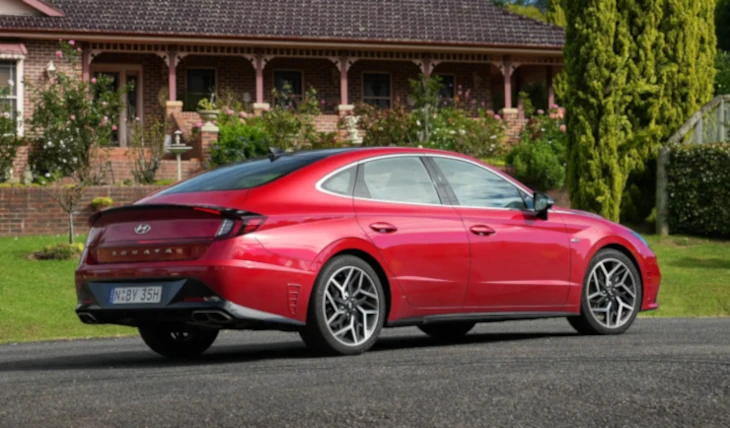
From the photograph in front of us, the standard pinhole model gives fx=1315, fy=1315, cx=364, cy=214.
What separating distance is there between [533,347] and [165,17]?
86.6ft

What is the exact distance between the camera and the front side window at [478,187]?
9789 mm

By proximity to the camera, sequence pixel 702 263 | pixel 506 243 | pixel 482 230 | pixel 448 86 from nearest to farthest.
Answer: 1. pixel 482 230
2. pixel 506 243
3. pixel 702 263
4. pixel 448 86

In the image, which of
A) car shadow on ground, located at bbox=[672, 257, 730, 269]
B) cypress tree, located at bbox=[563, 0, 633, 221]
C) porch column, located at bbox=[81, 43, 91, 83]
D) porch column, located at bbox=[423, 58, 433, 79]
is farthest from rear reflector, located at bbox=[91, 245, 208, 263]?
porch column, located at bbox=[423, 58, 433, 79]

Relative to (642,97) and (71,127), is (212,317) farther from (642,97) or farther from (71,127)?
(71,127)

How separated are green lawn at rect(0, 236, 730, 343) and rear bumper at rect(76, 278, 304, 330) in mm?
5639

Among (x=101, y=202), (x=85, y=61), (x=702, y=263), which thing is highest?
(x=85, y=61)

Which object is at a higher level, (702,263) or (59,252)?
(59,252)

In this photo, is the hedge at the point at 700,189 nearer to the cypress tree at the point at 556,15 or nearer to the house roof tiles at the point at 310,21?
the house roof tiles at the point at 310,21

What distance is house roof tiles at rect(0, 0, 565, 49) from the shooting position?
109ft

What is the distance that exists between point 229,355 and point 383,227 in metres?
1.63

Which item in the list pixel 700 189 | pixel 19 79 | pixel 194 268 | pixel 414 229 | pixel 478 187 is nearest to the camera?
pixel 194 268

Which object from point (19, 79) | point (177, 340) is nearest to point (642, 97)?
point (19, 79)

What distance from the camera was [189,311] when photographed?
8.35 meters

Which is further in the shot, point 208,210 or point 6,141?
point 6,141
